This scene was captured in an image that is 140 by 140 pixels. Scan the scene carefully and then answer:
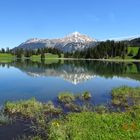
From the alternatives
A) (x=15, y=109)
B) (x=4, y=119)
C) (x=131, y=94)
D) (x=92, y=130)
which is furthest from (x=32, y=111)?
(x=131, y=94)

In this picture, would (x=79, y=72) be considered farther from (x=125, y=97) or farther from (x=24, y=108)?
(x=24, y=108)

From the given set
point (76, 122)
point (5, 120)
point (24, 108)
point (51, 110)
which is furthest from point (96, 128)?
point (24, 108)

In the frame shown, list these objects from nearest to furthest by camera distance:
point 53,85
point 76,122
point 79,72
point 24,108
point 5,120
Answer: point 76,122 → point 5,120 → point 24,108 → point 53,85 → point 79,72

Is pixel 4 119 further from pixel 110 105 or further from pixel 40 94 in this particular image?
pixel 40 94

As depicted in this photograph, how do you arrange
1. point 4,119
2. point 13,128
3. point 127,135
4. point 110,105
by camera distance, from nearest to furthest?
point 127,135
point 13,128
point 4,119
point 110,105

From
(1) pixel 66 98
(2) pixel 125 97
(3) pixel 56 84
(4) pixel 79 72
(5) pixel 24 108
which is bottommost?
(4) pixel 79 72

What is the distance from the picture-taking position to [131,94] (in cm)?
3866

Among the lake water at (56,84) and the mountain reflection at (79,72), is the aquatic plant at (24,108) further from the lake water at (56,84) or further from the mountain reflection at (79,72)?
the mountain reflection at (79,72)

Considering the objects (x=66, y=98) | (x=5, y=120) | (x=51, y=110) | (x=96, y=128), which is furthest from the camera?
(x=66, y=98)

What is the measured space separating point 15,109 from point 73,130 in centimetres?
936

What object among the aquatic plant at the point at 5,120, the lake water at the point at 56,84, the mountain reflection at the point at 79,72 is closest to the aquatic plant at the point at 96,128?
the aquatic plant at the point at 5,120

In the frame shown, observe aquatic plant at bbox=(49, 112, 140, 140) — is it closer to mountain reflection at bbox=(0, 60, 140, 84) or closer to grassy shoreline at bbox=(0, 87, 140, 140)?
grassy shoreline at bbox=(0, 87, 140, 140)

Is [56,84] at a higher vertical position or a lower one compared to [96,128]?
lower

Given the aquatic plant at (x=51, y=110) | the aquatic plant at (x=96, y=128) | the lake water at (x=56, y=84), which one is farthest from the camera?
the lake water at (x=56, y=84)
